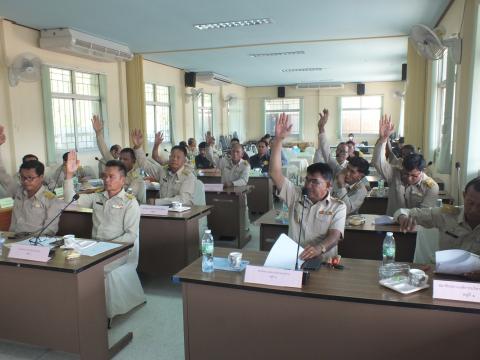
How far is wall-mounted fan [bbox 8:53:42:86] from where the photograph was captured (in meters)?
5.29

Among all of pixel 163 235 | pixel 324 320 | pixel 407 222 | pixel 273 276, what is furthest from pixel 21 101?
pixel 324 320

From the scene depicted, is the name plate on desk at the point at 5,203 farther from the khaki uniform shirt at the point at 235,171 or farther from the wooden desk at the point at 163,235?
the khaki uniform shirt at the point at 235,171

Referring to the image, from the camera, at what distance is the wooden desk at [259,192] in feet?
20.9

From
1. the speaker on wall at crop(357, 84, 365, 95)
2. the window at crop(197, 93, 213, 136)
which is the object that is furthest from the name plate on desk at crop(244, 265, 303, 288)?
the speaker on wall at crop(357, 84, 365, 95)

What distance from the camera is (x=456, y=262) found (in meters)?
1.91

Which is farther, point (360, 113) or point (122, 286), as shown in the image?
point (360, 113)

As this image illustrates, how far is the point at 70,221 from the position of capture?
3.64 metres

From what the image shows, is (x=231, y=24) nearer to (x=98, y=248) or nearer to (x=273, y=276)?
(x=98, y=248)

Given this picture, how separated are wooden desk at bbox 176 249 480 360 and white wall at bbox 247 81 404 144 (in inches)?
512

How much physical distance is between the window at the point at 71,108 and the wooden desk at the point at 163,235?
116 inches

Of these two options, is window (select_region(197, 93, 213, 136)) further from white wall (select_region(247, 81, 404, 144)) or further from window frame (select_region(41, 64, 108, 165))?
window frame (select_region(41, 64, 108, 165))

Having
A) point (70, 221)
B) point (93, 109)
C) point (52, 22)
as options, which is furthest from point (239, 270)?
point (93, 109)

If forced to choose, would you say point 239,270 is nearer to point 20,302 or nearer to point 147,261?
point 20,302

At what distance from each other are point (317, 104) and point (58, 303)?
1352 centimetres
